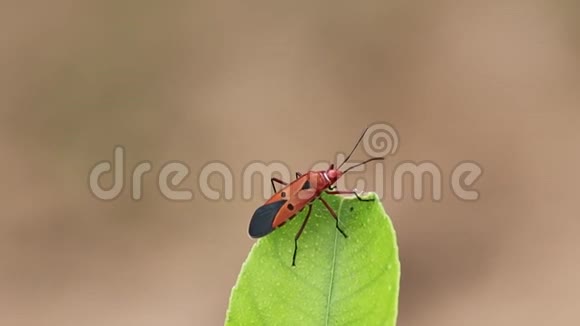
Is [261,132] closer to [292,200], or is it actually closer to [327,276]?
[292,200]

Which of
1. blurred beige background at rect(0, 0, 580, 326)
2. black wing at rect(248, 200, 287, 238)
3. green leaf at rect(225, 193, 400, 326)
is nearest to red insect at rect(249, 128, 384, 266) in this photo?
black wing at rect(248, 200, 287, 238)

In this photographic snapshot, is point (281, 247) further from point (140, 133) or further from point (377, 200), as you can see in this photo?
point (140, 133)

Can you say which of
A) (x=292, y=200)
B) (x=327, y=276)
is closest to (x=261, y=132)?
(x=292, y=200)

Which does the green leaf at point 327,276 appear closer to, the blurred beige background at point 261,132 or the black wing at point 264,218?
the black wing at point 264,218

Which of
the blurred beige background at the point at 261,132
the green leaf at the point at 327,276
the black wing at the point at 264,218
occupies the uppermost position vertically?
the blurred beige background at the point at 261,132

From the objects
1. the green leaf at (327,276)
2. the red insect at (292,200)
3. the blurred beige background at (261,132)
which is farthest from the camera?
the blurred beige background at (261,132)

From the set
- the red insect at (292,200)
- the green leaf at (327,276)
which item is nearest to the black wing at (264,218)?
the red insect at (292,200)

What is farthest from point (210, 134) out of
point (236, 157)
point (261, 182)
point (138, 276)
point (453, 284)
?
point (453, 284)
